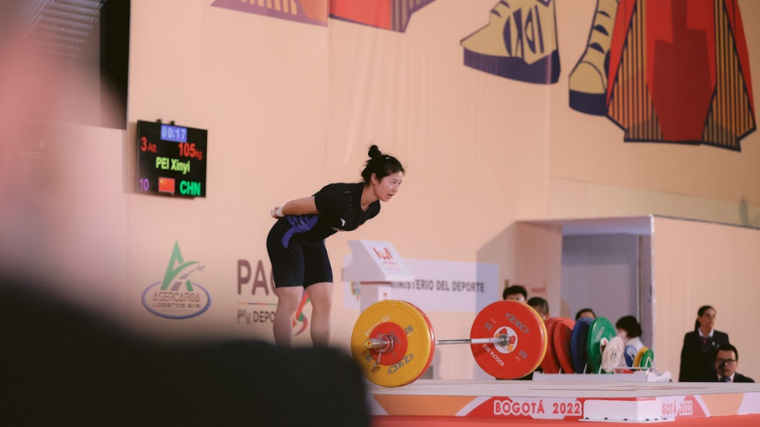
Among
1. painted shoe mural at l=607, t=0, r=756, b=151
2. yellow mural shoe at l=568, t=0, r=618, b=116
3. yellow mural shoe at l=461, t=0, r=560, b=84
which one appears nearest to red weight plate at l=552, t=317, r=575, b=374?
yellow mural shoe at l=461, t=0, r=560, b=84

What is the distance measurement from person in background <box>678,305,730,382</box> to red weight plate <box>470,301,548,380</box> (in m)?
2.90

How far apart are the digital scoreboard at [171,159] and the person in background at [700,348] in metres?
3.91

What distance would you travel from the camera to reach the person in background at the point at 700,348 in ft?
24.3

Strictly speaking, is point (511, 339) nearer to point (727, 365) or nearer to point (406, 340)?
point (406, 340)

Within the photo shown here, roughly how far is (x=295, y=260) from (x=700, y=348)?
440 centimetres

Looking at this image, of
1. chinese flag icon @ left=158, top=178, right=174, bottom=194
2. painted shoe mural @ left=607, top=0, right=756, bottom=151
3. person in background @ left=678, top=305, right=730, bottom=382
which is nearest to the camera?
chinese flag icon @ left=158, top=178, right=174, bottom=194

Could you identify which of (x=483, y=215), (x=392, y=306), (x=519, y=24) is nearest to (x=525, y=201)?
(x=483, y=215)

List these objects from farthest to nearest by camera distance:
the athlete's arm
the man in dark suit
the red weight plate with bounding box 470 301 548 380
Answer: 1. the man in dark suit
2. the red weight plate with bounding box 470 301 548 380
3. the athlete's arm

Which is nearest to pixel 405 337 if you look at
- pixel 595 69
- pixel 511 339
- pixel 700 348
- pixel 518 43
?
pixel 511 339

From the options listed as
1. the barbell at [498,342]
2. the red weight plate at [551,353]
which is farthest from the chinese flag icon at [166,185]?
the red weight plate at [551,353]

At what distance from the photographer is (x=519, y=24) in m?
9.80

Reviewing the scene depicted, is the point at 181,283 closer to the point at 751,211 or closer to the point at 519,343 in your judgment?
the point at 519,343

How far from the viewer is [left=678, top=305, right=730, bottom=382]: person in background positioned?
7402 millimetres

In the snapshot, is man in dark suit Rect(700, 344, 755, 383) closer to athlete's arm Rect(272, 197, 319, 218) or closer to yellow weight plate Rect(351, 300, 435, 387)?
yellow weight plate Rect(351, 300, 435, 387)
